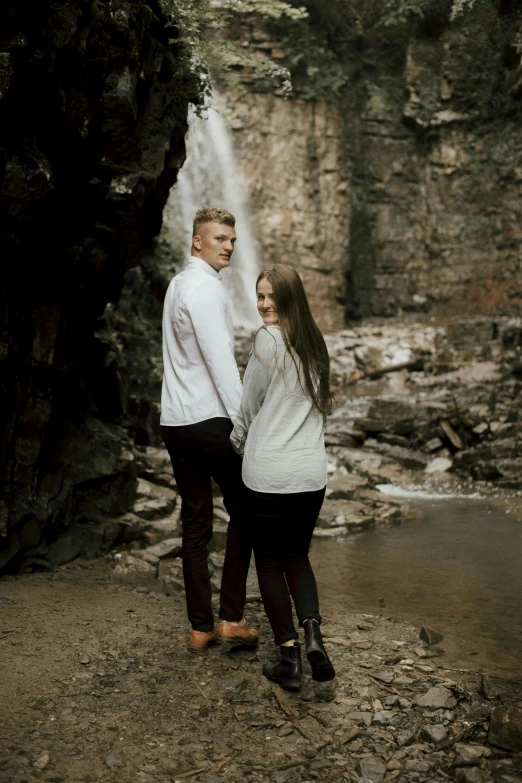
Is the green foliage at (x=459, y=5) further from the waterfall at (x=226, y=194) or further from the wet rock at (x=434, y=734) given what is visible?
the wet rock at (x=434, y=734)

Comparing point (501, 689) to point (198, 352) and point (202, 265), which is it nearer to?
point (198, 352)

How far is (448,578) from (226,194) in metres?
19.7

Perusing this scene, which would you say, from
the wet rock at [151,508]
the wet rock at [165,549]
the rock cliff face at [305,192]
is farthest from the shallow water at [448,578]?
the rock cliff face at [305,192]

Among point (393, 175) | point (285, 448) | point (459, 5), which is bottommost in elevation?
point (285, 448)

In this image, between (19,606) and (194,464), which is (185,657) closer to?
(194,464)

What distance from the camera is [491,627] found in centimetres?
428

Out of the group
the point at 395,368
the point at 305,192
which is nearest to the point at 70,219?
the point at 395,368

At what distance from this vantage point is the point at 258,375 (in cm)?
312

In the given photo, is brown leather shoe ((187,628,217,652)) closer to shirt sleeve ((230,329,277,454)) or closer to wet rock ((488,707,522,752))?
shirt sleeve ((230,329,277,454))

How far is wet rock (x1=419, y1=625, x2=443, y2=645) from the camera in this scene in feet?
12.9

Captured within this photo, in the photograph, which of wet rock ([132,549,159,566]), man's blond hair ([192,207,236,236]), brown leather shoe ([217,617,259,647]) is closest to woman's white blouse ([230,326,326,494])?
man's blond hair ([192,207,236,236])

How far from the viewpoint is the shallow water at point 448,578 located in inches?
159

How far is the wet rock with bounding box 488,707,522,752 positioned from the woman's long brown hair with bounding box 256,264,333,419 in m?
1.40

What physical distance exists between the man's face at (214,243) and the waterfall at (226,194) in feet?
61.2
